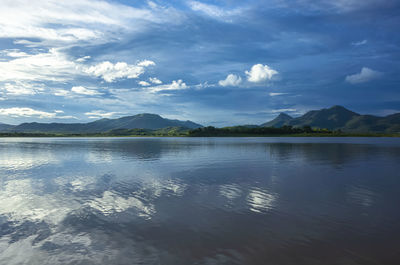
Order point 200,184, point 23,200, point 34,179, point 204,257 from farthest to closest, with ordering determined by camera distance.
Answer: point 34,179 → point 200,184 → point 23,200 → point 204,257

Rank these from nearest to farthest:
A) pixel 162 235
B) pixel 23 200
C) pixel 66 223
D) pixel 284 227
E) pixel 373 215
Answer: pixel 162 235
pixel 284 227
pixel 66 223
pixel 373 215
pixel 23 200

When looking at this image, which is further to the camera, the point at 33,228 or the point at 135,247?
the point at 33,228

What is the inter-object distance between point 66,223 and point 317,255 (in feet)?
42.6

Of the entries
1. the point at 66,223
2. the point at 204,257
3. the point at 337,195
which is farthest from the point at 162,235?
the point at 337,195

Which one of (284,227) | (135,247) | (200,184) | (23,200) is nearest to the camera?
(135,247)

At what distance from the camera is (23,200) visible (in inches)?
763

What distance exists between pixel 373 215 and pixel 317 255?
7.47 m

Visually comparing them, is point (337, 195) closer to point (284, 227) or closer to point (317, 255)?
point (284, 227)

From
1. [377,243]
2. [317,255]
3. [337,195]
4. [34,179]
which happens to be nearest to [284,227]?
[317,255]

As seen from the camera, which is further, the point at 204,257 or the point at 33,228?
the point at 33,228

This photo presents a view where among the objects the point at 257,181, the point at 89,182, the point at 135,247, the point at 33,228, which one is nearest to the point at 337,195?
the point at 257,181

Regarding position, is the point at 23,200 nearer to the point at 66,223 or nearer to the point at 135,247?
the point at 66,223

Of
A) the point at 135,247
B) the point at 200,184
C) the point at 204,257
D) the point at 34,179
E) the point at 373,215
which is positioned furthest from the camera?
the point at 34,179

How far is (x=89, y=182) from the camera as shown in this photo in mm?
26219
